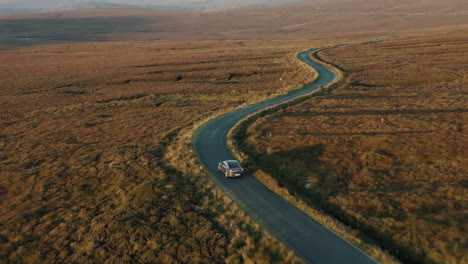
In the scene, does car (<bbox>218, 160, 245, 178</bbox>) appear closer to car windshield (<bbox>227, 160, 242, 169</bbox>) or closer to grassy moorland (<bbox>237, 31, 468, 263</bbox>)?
car windshield (<bbox>227, 160, 242, 169</bbox>)

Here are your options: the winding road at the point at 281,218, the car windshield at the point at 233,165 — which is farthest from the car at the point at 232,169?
the winding road at the point at 281,218

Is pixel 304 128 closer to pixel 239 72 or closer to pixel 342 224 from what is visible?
pixel 342 224

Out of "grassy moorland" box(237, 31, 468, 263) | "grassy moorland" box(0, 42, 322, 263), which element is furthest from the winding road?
"grassy moorland" box(237, 31, 468, 263)

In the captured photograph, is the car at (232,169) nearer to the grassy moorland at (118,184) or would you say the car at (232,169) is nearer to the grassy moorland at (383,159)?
the grassy moorland at (383,159)

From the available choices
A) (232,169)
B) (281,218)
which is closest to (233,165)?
(232,169)

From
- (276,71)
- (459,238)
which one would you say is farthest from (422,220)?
A: (276,71)

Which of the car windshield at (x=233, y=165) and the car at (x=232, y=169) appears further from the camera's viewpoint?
the car windshield at (x=233, y=165)

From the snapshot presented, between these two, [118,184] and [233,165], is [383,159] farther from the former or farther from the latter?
[118,184]
